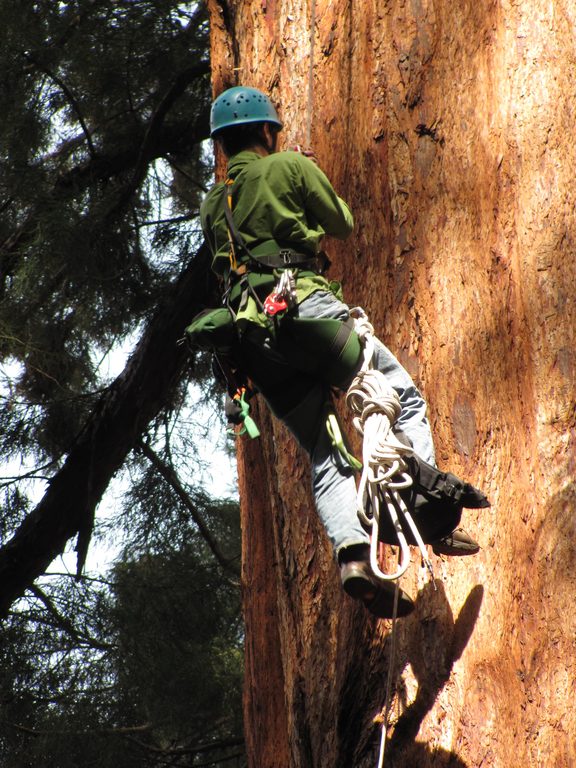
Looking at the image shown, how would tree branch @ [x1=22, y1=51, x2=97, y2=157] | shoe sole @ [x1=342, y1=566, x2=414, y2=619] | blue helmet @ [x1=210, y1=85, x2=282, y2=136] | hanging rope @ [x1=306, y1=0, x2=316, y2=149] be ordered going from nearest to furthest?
shoe sole @ [x1=342, y1=566, x2=414, y2=619]
blue helmet @ [x1=210, y1=85, x2=282, y2=136]
hanging rope @ [x1=306, y1=0, x2=316, y2=149]
tree branch @ [x1=22, y1=51, x2=97, y2=157]

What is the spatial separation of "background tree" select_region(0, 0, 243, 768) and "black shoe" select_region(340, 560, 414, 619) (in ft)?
11.3

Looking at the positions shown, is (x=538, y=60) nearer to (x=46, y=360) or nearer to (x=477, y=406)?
(x=477, y=406)

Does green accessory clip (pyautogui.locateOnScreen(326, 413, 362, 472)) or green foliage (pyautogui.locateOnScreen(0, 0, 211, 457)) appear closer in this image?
green accessory clip (pyautogui.locateOnScreen(326, 413, 362, 472))

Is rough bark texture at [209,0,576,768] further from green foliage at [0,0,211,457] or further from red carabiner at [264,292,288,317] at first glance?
green foliage at [0,0,211,457]

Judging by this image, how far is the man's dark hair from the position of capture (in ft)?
11.3

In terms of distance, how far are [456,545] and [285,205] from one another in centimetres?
A: 107

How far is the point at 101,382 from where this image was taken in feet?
24.3

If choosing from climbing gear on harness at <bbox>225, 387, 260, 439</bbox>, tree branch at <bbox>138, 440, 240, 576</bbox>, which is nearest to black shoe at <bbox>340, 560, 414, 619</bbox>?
climbing gear on harness at <bbox>225, 387, 260, 439</bbox>

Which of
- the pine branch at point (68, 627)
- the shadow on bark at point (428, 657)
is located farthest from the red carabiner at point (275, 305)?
the pine branch at point (68, 627)

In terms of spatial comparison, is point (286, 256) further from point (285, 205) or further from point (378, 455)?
point (378, 455)

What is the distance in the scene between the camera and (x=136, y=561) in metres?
7.47

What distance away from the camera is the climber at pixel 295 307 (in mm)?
3033

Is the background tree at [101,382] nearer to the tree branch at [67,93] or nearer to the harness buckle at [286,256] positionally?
the tree branch at [67,93]

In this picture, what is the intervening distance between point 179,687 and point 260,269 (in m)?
4.33
